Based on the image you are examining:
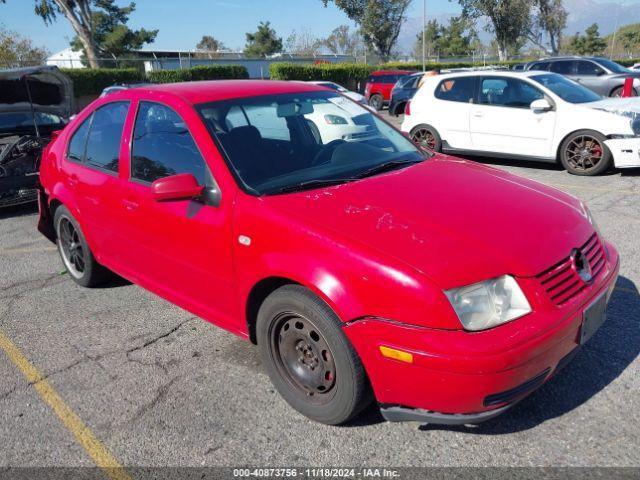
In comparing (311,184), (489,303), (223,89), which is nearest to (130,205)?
(223,89)

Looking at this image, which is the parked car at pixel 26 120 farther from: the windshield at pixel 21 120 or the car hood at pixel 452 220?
the car hood at pixel 452 220

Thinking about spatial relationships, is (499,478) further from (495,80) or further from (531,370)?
(495,80)

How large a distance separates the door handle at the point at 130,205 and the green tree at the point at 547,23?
178ft

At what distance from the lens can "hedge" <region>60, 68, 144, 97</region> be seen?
2434cm

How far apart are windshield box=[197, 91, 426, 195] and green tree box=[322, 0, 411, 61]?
1886 inches

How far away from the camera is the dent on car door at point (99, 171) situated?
3.85 metres

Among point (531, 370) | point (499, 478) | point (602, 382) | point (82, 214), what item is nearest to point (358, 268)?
point (531, 370)

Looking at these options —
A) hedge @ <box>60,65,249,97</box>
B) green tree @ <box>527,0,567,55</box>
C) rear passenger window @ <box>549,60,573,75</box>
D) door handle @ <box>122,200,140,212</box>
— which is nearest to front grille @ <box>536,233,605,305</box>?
door handle @ <box>122,200,140,212</box>

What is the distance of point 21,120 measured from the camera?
7711 millimetres

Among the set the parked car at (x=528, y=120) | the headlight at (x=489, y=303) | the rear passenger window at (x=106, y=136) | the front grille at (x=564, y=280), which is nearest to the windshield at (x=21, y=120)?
the rear passenger window at (x=106, y=136)

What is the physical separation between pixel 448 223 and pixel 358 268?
0.54 m

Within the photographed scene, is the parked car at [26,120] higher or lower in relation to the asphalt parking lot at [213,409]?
higher

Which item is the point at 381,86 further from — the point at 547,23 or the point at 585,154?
the point at 547,23

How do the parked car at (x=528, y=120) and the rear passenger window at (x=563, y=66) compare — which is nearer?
the parked car at (x=528, y=120)
